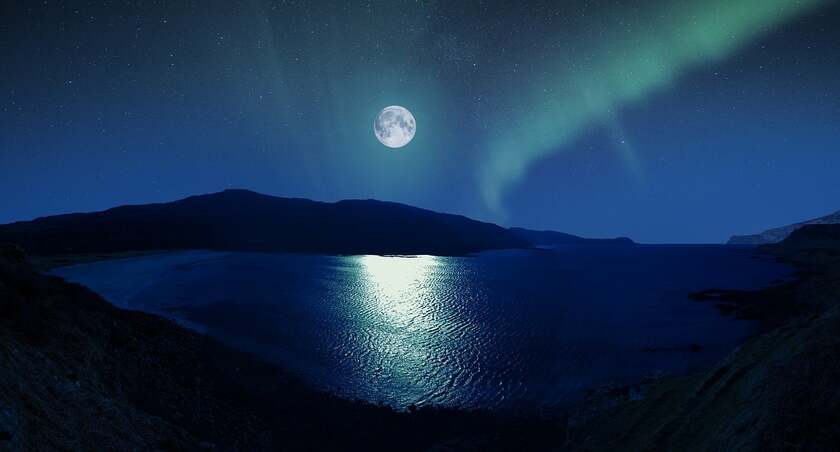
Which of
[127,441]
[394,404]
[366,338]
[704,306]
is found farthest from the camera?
[704,306]

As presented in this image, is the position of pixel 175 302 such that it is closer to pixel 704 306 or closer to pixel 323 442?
pixel 323 442

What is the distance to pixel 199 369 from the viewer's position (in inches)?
1107

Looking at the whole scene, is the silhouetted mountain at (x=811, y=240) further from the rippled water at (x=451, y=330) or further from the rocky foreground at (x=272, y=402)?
the rocky foreground at (x=272, y=402)

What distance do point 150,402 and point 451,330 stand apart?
33.1 meters

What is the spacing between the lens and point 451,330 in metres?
45.6

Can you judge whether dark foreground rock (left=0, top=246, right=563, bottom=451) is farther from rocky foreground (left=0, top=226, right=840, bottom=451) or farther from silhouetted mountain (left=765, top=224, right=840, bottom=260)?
silhouetted mountain (left=765, top=224, right=840, bottom=260)

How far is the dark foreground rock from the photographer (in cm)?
1234

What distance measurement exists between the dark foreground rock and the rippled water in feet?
9.85

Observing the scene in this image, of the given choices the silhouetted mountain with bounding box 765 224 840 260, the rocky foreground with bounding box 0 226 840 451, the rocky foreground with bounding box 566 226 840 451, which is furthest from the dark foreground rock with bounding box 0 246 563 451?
the silhouetted mountain with bounding box 765 224 840 260

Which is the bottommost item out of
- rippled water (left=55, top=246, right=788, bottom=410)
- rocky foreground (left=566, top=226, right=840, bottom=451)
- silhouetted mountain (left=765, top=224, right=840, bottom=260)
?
rippled water (left=55, top=246, right=788, bottom=410)

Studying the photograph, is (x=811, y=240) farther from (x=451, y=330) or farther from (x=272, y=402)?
(x=272, y=402)

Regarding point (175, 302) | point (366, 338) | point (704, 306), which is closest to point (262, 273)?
point (175, 302)

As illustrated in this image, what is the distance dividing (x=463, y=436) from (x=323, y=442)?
9.20 m

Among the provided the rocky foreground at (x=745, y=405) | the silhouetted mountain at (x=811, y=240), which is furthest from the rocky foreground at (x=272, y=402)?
the silhouetted mountain at (x=811, y=240)
